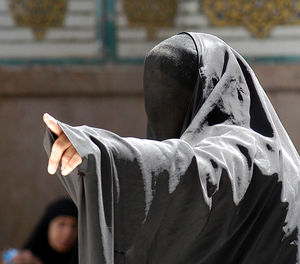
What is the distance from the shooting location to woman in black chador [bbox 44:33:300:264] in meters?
2.45

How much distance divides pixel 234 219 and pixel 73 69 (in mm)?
5031

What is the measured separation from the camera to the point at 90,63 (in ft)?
25.4

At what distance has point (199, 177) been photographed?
2545 mm

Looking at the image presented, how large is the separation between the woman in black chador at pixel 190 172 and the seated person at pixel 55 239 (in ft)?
11.0

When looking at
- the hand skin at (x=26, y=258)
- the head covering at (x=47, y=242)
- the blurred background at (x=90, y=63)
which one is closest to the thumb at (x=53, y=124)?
the head covering at (x=47, y=242)

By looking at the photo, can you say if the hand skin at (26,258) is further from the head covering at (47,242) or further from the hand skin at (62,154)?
the hand skin at (62,154)

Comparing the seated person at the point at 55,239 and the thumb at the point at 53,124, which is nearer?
the thumb at the point at 53,124

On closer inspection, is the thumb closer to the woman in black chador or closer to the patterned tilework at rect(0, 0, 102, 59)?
the woman in black chador

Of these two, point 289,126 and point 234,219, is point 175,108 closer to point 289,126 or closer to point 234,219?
point 234,219

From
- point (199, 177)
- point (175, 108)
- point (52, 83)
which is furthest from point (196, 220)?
point (52, 83)

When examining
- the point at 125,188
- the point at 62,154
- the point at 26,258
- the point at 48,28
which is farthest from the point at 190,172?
the point at 48,28

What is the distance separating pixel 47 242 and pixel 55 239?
0.19 m

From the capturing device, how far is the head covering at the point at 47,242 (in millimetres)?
6348

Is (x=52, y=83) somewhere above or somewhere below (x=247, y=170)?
below
